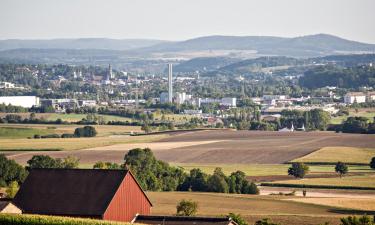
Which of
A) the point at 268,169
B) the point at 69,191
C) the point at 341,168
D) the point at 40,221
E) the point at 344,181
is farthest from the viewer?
the point at 268,169

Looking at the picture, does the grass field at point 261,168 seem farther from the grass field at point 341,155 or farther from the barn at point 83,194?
the barn at point 83,194

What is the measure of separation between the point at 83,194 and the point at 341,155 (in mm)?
50277

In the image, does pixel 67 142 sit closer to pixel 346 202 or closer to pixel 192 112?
pixel 346 202

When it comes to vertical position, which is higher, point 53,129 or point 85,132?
Result: point 85,132

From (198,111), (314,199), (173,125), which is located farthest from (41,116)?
(314,199)

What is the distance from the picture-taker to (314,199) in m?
62.9

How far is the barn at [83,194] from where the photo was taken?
43.6 metres

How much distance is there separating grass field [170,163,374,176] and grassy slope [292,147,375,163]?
2.47m

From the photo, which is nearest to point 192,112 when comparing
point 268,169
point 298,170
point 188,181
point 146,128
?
point 146,128

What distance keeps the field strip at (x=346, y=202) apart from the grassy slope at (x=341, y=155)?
25438 mm

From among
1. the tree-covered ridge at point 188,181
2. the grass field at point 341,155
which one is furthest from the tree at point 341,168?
the tree-covered ridge at point 188,181

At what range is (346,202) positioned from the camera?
60.8 metres

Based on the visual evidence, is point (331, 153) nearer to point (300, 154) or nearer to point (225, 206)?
point (300, 154)

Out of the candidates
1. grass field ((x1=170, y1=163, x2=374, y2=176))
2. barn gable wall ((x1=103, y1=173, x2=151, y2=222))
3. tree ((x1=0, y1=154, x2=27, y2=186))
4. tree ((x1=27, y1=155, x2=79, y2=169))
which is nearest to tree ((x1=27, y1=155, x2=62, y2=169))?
tree ((x1=27, y1=155, x2=79, y2=169))
